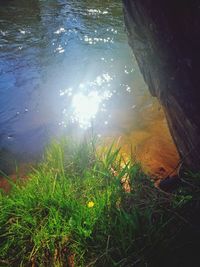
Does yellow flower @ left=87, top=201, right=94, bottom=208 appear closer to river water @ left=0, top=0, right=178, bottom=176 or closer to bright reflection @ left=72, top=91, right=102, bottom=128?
river water @ left=0, top=0, right=178, bottom=176

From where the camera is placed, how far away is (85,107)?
3984 millimetres

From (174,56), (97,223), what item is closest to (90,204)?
(97,223)

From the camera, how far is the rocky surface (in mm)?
1878

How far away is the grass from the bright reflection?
1348mm

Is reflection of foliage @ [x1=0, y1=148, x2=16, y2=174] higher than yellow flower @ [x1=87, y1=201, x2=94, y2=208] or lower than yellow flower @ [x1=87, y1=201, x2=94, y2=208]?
lower

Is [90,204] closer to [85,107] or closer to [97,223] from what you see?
[97,223]

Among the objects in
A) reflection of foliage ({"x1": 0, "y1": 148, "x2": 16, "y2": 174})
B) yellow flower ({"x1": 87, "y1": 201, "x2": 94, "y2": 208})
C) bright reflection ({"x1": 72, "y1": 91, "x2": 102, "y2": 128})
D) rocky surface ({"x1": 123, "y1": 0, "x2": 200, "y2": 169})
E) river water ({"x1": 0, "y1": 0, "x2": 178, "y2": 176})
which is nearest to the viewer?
rocky surface ({"x1": 123, "y1": 0, "x2": 200, "y2": 169})

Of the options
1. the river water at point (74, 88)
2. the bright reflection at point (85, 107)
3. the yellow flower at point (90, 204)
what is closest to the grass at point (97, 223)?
the yellow flower at point (90, 204)

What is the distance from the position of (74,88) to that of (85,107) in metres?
0.52

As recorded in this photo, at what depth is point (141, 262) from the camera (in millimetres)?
1876

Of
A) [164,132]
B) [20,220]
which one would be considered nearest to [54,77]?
[164,132]

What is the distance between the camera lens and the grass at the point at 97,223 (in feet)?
6.33

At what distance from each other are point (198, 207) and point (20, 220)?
1.23 metres

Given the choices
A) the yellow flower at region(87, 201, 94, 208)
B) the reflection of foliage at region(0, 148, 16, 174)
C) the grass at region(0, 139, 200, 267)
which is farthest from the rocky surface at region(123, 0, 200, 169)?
the reflection of foliage at region(0, 148, 16, 174)
